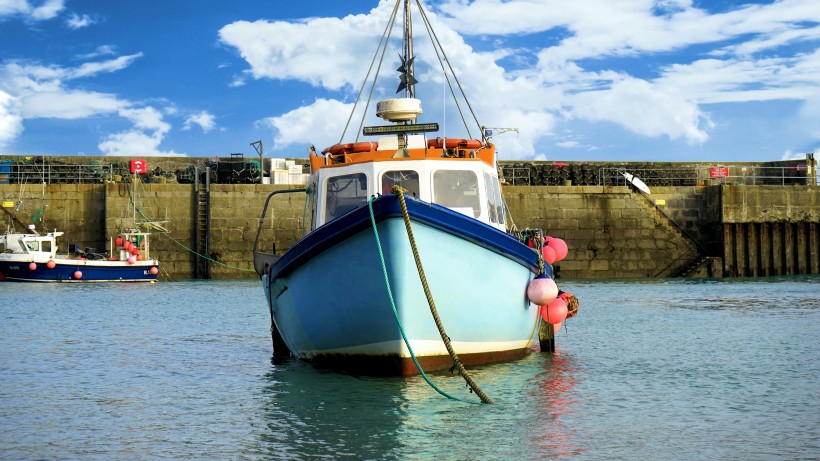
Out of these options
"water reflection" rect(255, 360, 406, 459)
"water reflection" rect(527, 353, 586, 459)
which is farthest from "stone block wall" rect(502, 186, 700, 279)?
"water reflection" rect(255, 360, 406, 459)

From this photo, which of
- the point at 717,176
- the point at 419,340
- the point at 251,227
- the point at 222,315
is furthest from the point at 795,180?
the point at 419,340

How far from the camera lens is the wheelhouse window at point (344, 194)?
12.4 metres

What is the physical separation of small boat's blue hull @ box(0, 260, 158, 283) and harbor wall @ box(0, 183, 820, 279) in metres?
1.98

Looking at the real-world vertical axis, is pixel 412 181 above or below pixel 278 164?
below

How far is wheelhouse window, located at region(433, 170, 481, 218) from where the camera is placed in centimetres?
1227

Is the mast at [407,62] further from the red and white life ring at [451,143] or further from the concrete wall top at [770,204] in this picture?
the concrete wall top at [770,204]

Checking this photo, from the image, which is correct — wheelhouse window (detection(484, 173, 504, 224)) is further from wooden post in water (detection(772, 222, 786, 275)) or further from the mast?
wooden post in water (detection(772, 222, 786, 275))

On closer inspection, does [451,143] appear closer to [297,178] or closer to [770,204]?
[297,178]

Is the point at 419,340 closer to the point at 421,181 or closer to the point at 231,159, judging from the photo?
the point at 421,181

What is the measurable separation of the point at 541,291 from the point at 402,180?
87.4 inches

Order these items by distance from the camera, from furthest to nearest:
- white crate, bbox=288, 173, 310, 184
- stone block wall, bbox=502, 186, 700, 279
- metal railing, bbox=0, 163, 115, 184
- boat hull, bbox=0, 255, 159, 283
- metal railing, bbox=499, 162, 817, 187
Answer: metal railing, bbox=499, 162, 817, 187 → white crate, bbox=288, 173, 310, 184 → metal railing, bbox=0, 163, 115, 184 → stone block wall, bbox=502, 186, 700, 279 → boat hull, bbox=0, 255, 159, 283

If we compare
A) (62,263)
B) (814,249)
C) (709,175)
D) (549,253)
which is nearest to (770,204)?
(814,249)

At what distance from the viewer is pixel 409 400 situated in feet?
34.3

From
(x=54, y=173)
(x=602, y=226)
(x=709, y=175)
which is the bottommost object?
(x=602, y=226)
